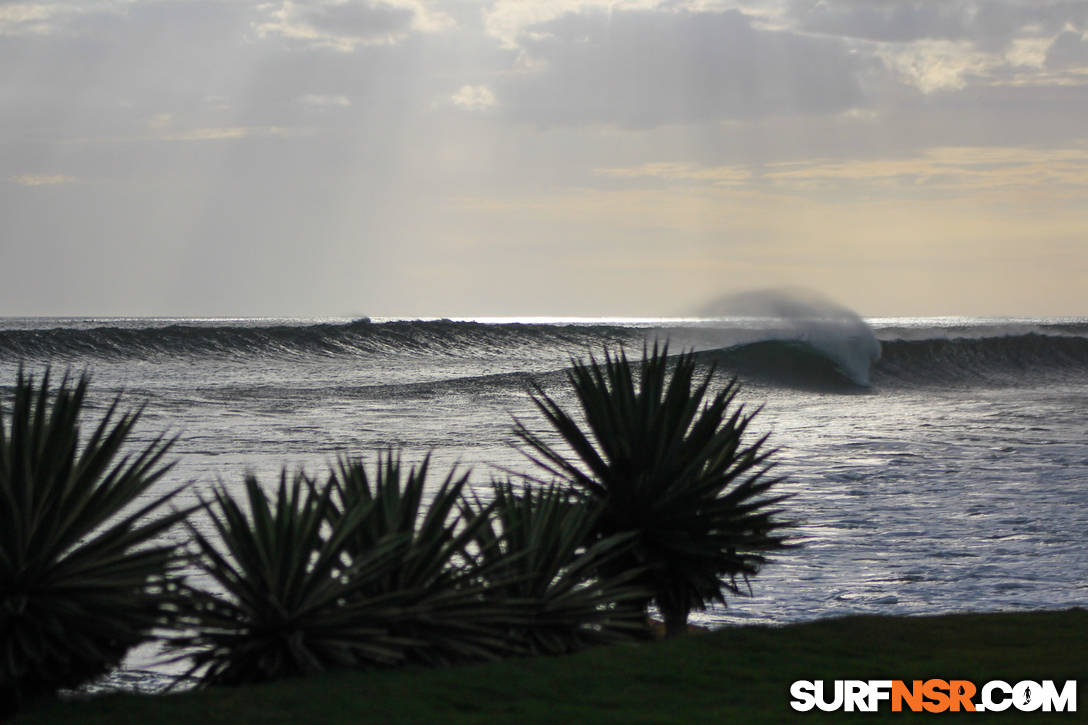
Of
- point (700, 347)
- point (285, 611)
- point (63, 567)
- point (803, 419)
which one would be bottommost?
point (285, 611)

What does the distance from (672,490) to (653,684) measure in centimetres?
194

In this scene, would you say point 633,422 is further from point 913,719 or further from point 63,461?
point 63,461

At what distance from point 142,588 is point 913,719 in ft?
11.5

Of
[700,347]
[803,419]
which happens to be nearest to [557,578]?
[803,419]

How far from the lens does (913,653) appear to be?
229 inches

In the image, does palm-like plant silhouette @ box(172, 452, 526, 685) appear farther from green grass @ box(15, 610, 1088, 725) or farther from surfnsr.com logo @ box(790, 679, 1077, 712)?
surfnsr.com logo @ box(790, 679, 1077, 712)

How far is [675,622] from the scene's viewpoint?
6820mm

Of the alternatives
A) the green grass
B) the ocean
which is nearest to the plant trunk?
the green grass

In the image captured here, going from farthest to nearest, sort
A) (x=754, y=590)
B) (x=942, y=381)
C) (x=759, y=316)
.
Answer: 1. (x=759, y=316)
2. (x=942, y=381)
3. (x=754, y=590)

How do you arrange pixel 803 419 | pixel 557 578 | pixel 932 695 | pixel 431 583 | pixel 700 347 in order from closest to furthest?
pixel 932 695
pixel 431 583
pixel 557 578
pixel 803 419
pixel 700 347

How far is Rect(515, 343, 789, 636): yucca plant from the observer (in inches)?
265

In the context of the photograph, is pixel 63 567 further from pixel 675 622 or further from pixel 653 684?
pixel 675 622

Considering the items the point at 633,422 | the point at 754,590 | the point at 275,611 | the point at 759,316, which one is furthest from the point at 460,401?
the point at 275,611

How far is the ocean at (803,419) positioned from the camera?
389 inches
